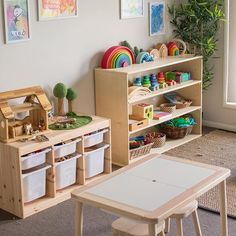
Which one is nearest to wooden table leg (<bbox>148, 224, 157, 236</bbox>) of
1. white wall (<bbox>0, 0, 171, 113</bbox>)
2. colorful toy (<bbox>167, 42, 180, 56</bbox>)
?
white wall (<bbox>0, 0, 171, 113</bbox>)

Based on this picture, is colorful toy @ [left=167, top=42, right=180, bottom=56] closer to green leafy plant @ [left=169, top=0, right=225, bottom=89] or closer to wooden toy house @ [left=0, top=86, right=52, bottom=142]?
green leafy plant @ [left=169, top=0, right=225, bottom=89]

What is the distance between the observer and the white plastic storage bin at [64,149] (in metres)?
3.23

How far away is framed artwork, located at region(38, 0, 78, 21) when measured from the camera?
3412mm

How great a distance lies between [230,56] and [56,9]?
6.24ft

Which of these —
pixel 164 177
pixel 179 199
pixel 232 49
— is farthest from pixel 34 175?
pixel 232 49

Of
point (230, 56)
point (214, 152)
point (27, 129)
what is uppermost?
point (230, 56)

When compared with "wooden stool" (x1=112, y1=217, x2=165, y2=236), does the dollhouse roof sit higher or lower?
higher

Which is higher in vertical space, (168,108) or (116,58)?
(116,58)

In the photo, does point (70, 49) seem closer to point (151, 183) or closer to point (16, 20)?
point (16, 20)

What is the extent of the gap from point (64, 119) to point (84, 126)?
0.18 m

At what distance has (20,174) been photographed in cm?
299

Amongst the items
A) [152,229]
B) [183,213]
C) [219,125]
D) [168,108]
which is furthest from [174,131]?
[152,229]

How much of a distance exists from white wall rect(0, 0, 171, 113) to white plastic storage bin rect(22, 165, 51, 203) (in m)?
0.61

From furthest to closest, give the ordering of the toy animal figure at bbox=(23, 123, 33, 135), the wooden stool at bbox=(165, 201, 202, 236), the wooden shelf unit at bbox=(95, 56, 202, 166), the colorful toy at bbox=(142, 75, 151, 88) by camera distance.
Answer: the colorful toy at bbox=(142, 75, 151, 88)
the wooden shelf unit at bbox=(95, 56, 202, 166)
the toy animal figure at bbox=(23, 123, 33, 135)
the wooden stool at bbox=(165, 201, 202, 236)
